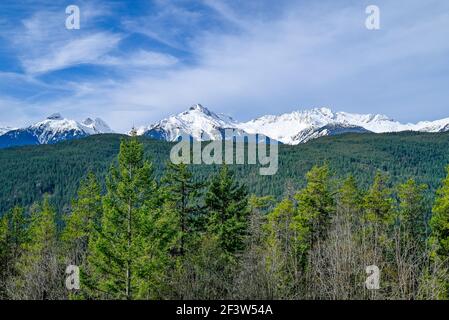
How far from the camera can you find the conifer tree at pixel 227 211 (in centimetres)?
2797

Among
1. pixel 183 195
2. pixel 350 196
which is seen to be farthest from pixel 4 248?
pixel 350 196

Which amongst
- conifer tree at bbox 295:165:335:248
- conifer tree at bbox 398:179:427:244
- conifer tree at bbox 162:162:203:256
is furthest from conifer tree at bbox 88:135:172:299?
conifer tree at bbox 398:179:427:244

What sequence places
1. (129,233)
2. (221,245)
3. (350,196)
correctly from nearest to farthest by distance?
(129,233)
(221,245)
(350,196)

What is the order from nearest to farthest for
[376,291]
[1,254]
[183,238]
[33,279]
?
[376,291]
[33,279]
[183,238]
[1,254]

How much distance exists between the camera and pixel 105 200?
21.8m

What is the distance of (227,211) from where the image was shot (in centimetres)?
2922

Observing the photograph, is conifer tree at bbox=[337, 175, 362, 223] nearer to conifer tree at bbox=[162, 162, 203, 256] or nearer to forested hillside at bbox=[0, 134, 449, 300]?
forested hillside at bbox=[0, 134, 449, 300]

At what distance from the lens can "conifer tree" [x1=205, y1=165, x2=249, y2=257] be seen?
1101 inches

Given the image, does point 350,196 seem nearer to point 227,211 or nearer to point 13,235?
point 227,211

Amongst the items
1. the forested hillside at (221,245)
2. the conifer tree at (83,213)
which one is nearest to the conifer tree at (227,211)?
the forested hillside at (221,245)
